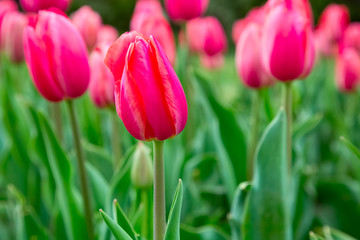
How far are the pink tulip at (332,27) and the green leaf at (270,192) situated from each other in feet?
4.93

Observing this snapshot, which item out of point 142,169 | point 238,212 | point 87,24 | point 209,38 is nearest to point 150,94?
point 142,169

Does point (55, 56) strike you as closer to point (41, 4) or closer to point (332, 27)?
point (41, 4)

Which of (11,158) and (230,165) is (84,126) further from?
(230,165)

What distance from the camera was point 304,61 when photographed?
0.76 m

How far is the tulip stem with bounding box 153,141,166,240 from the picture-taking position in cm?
54

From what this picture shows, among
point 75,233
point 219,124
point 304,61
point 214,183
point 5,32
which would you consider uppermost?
point 5,32

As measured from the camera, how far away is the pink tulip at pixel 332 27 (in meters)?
2.16

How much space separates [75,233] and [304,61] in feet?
1.55

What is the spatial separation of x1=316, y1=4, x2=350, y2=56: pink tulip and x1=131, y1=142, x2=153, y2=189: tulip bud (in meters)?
1.57

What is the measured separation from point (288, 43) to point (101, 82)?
1.25 feet

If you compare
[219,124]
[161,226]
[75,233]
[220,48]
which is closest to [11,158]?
[75,233]

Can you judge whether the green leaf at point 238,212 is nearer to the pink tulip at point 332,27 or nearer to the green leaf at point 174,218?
the green leaf at point 174,218

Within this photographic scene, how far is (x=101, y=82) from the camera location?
3.16 ft

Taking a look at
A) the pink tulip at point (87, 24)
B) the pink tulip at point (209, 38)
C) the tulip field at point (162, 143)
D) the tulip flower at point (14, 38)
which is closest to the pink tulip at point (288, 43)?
the tulip field at point (162, 143)
